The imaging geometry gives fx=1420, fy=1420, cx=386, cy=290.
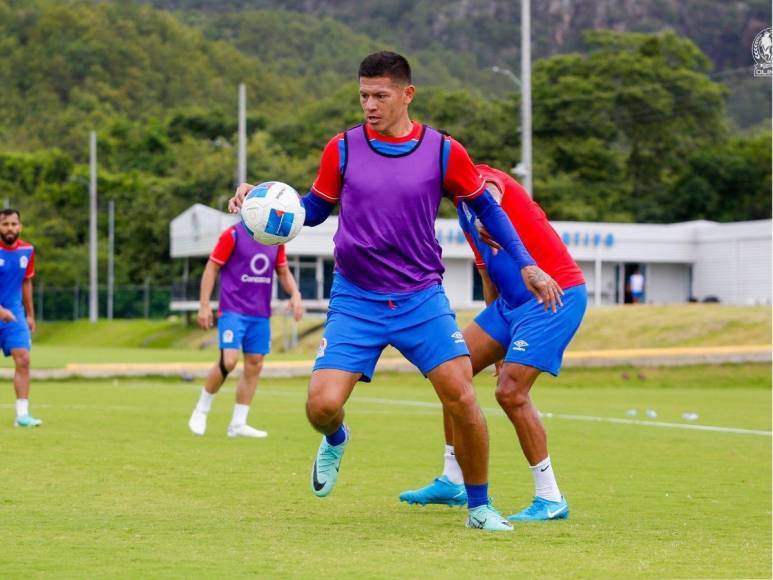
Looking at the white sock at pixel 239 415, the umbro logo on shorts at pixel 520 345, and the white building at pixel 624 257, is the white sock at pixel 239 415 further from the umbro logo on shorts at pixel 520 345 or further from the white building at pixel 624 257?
the white building at pixel 624 257

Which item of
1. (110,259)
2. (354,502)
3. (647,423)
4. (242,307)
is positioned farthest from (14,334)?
(110,259)

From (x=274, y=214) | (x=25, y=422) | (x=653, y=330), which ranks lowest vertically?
(x=653, y=330)

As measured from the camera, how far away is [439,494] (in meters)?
9.51

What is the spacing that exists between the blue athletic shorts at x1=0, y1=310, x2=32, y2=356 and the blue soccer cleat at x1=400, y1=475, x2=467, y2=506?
672 cm

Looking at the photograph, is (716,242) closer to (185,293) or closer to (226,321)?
(185,293)

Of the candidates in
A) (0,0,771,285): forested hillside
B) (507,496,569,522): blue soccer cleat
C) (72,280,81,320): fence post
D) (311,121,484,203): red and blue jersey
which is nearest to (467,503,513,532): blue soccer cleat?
(507,496,569,522): blue soccer cleat

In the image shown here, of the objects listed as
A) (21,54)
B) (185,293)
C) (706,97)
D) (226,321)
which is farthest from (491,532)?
(21,54)

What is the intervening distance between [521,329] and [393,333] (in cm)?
138

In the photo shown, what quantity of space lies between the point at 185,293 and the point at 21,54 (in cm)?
6788

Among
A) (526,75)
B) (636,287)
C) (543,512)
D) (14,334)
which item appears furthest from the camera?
(636,287)

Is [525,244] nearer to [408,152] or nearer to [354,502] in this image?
[408,152]

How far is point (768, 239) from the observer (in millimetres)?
58625

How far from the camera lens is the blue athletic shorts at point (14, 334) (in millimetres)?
14945

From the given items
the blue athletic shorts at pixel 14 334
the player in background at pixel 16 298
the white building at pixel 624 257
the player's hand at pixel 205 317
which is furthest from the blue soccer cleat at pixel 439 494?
the white building at pixel 624 257
